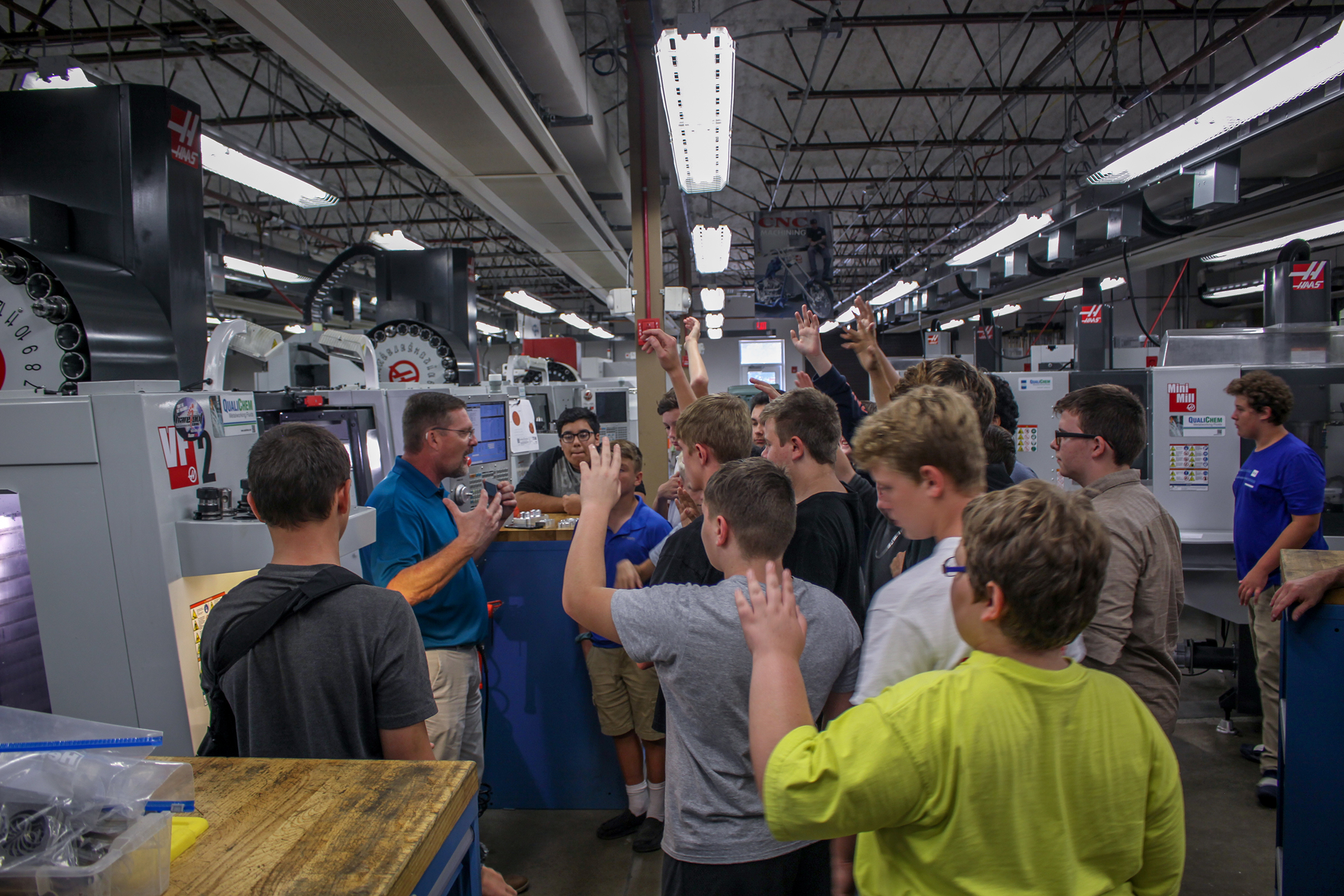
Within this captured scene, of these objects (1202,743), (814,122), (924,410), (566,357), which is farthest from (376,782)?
(566,357)

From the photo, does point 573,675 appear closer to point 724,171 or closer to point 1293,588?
point 1293,588

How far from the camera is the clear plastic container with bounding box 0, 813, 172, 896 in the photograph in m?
0.81

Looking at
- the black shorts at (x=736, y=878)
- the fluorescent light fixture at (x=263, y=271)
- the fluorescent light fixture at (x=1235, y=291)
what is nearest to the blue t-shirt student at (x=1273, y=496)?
the black shorts at (x=736, y=878)

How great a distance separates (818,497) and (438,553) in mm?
1187

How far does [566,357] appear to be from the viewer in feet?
36.7

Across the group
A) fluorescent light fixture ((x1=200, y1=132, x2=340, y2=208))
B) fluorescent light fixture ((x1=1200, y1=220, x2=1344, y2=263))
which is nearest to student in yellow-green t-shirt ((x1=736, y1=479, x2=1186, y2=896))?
fluorescent light fixture ((x1=200, y1=132, x2=340, y2=208))

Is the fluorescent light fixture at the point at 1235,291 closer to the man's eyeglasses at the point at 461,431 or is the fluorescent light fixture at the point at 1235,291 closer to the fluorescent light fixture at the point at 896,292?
the fluorescent light fixture at the point at 896,292

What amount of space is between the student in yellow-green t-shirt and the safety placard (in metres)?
4.42

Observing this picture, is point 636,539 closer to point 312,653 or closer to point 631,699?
point 631,699

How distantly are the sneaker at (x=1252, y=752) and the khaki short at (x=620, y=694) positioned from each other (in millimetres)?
2977

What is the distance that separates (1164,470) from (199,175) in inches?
220

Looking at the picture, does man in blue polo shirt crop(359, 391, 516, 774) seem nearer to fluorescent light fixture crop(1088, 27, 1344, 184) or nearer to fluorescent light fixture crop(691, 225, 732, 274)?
fluorescent light fixture crop(1088, 27, 1344, 184)

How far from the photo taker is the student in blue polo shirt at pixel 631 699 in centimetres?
280

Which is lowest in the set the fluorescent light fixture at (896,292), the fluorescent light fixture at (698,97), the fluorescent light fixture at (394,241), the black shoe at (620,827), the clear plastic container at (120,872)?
the black shoe at (620,827)
